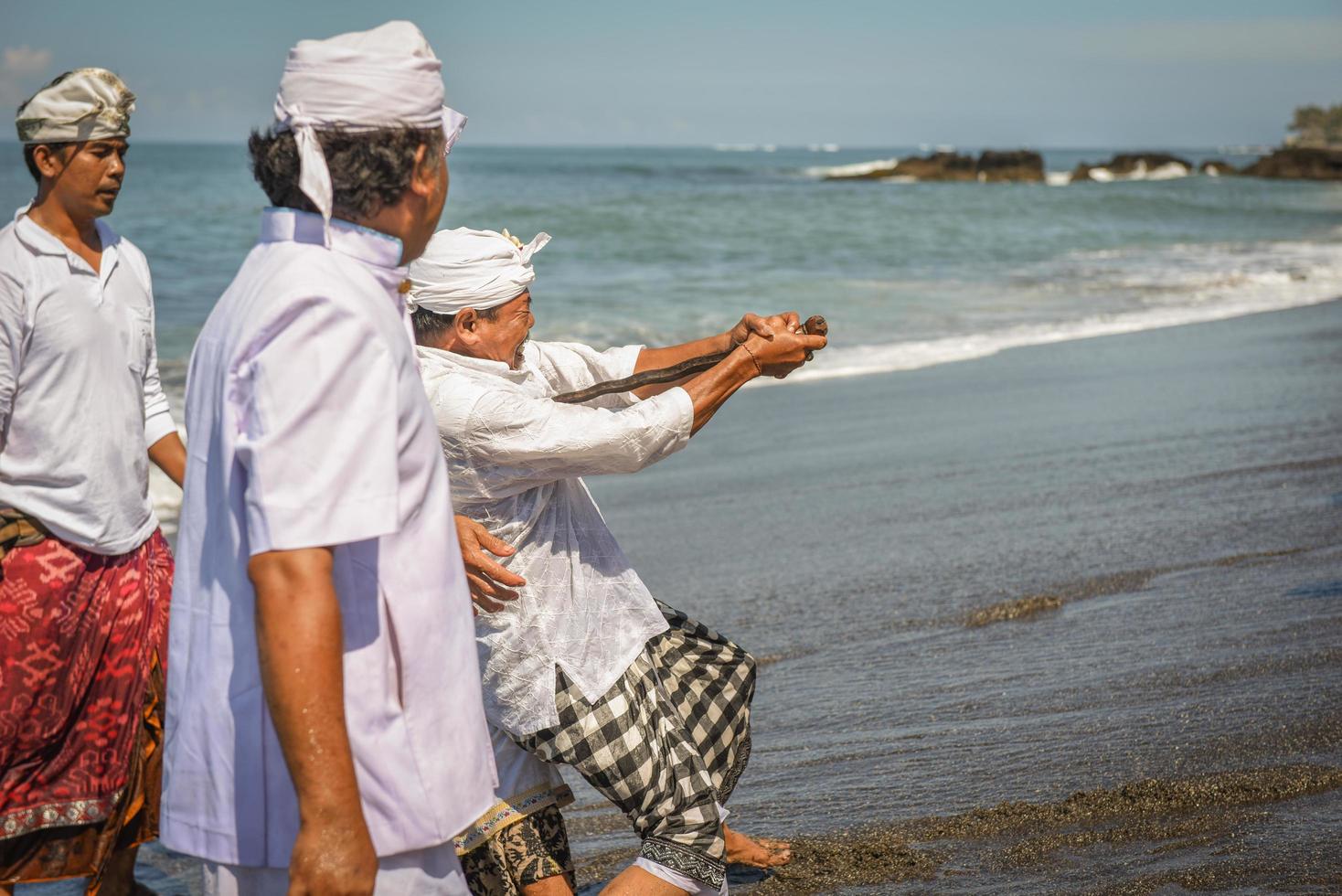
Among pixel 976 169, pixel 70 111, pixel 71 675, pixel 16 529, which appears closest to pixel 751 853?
pixel 71 675

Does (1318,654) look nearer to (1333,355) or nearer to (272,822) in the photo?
(272,822)

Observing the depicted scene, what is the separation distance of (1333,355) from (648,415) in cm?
951

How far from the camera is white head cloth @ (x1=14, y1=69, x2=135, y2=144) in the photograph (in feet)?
10.1

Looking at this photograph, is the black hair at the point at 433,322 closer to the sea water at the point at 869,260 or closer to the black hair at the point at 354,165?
the black hair at the point at 354,165

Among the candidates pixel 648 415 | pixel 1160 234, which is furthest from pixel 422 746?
pixel 1160 234

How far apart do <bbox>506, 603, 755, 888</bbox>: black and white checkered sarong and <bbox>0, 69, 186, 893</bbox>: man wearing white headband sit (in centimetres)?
127

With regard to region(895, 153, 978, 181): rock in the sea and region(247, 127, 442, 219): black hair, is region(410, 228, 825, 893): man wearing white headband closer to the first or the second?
region(247, 127, 442, 219): black hair

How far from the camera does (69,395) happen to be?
3035 mm

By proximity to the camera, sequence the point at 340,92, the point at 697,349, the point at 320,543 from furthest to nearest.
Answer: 1. the point at 697,349
2. the point at 340,92
3. the point at 320,543

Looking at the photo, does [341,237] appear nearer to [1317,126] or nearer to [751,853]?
[751,853]

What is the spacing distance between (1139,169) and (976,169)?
11.1 m

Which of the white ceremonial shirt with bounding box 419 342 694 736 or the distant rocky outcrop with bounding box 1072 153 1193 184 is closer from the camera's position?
the white ceremonial shirt with bounding box 419 342 694 736

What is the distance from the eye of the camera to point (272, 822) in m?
1.63

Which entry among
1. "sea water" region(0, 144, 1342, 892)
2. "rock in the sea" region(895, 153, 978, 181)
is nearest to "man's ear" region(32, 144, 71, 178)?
"sea water" region(0, 144, 1342, 892)
